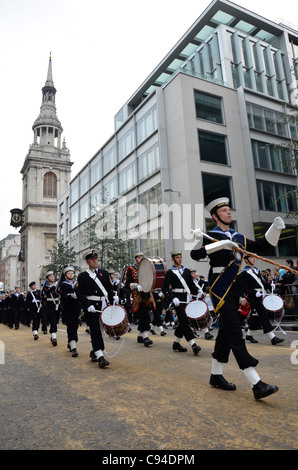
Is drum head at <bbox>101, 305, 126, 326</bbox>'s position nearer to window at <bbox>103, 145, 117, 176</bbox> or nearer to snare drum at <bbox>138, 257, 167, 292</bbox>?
snare drum at <bbox>138, 257, 167, 292</bbox>

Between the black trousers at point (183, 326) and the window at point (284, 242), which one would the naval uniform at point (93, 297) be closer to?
the black trousers at point (183, 326)

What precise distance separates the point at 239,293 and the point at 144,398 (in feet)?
5.74

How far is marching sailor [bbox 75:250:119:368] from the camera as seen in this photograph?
6.68 m

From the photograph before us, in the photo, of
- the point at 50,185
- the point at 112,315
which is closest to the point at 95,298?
the point at 112,315

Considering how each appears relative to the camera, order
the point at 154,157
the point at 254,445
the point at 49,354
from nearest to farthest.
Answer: the point at 254,445 → the point at 49,354 → the point at 154,157

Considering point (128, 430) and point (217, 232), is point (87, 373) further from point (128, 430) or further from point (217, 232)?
point (217, 232)

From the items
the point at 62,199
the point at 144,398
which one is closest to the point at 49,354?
the point at 144,398

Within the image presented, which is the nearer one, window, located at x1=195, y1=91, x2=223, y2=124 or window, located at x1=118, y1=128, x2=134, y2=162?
window, located at x1=195, y1=91, x2=223, y2=124

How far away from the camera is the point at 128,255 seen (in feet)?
82.5

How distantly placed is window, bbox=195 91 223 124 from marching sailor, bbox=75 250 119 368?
21528mm

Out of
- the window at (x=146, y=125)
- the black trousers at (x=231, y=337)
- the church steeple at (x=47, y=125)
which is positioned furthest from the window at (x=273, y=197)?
the church steeple at (x=47, y=125)

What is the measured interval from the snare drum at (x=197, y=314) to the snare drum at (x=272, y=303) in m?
2.32

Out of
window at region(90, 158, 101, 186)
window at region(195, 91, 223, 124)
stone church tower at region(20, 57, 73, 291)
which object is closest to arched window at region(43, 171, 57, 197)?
stone church tower at region(20, 57, 73, 291)

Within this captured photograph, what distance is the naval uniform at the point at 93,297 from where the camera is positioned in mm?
6676
